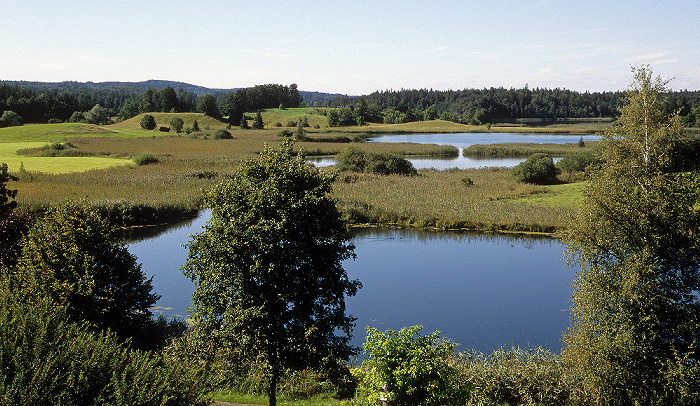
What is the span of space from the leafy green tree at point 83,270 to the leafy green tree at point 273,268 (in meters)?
3.65

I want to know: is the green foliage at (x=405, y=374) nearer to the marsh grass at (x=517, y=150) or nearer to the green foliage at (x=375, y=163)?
the green foliage at (x=375, y=163)

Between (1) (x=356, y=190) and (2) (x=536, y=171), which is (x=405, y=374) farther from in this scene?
(2) (x=536, y=171)

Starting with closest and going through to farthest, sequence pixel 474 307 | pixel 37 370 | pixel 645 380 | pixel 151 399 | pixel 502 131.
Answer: pixel 37 370 < pixel 151 399 < pixel 645 380 < pixel 474 307 < pixel 502 131

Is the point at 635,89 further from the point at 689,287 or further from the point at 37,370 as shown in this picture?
the point at 37,370

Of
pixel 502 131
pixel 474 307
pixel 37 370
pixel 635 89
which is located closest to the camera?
pixel 37 370

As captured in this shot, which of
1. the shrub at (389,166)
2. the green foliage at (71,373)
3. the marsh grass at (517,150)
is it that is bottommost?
the green foliage at (71,373)

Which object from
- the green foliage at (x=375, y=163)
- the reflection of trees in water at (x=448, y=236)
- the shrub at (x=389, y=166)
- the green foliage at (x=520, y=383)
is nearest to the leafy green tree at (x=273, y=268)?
the green foliage at (x=520, y=383)

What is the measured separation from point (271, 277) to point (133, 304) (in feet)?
19.7

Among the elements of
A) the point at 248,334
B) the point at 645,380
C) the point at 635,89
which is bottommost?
the point at 645,380

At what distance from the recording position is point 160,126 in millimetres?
136250

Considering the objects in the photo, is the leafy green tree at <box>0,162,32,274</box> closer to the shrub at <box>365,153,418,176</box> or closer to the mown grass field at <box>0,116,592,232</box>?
the mown grass field at <box>0,116,592,232</box>

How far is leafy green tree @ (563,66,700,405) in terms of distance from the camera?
40.0 ft

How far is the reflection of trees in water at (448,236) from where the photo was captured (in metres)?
33.9

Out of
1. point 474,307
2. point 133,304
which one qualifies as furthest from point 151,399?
point 474,307
